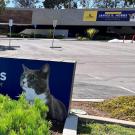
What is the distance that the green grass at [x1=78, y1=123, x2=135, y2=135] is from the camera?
7.45 metres

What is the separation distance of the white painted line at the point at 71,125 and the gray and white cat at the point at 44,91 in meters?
0.16

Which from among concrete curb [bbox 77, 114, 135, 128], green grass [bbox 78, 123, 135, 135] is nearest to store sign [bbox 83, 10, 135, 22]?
concrete curb [bbox 77, 114, 135, 128]

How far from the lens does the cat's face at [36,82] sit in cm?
795

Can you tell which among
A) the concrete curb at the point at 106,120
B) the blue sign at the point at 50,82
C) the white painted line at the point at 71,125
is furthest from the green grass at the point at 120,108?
the blue sign at the point at 50,82

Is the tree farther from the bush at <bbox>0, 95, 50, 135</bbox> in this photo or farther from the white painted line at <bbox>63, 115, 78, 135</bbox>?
the bush at <bbox>0, 95, 50, 135</bbox>

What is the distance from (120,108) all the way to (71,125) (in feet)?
6.76

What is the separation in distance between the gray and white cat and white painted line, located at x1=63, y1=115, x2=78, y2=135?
16 cm

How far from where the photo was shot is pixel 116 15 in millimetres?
69875

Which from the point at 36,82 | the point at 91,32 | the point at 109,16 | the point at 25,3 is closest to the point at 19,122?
the point at 36,82

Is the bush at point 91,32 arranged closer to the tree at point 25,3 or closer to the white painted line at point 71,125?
the tree at point 25,3

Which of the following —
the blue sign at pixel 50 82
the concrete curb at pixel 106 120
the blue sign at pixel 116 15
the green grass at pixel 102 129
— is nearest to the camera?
the green grass at pixel 102 129

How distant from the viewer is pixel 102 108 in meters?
9.69

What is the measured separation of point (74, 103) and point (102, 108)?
1.01 metres

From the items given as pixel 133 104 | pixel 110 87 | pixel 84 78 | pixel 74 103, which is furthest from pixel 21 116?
pixel 84 78
